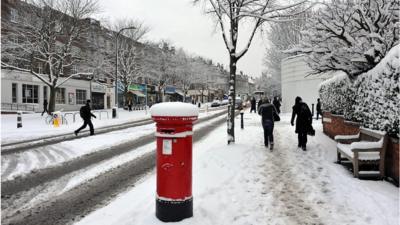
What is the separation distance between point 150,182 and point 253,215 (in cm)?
273

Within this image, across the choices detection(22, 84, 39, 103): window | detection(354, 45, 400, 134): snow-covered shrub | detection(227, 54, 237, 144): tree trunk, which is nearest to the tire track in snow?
detection(354, 45, 400, 134): snow-covered shrub

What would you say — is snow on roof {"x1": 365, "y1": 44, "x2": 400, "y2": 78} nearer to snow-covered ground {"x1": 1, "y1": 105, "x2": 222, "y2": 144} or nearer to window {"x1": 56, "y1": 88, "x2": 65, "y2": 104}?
snow-covered ground {"x1": 1, "y1": 105, "x2": 222, "y2": 144}

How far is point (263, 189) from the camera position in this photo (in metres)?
6.02

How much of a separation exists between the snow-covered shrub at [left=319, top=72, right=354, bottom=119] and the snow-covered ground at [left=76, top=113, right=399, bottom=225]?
7.71 feet

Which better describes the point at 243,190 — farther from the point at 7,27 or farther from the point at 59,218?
the point at 7,27

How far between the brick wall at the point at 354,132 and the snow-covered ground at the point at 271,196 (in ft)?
1.10

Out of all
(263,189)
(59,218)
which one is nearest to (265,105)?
(263,189)

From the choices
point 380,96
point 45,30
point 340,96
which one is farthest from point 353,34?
point 45,30

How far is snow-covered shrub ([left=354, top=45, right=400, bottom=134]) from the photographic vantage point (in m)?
6.14

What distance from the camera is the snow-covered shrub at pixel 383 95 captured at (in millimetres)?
6137

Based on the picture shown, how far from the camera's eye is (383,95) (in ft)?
21.8

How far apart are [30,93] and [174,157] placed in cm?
3967

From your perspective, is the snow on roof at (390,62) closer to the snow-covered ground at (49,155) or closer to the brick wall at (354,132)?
the brick wall at (354,132)

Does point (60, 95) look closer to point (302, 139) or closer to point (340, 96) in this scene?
point (340, 96)
